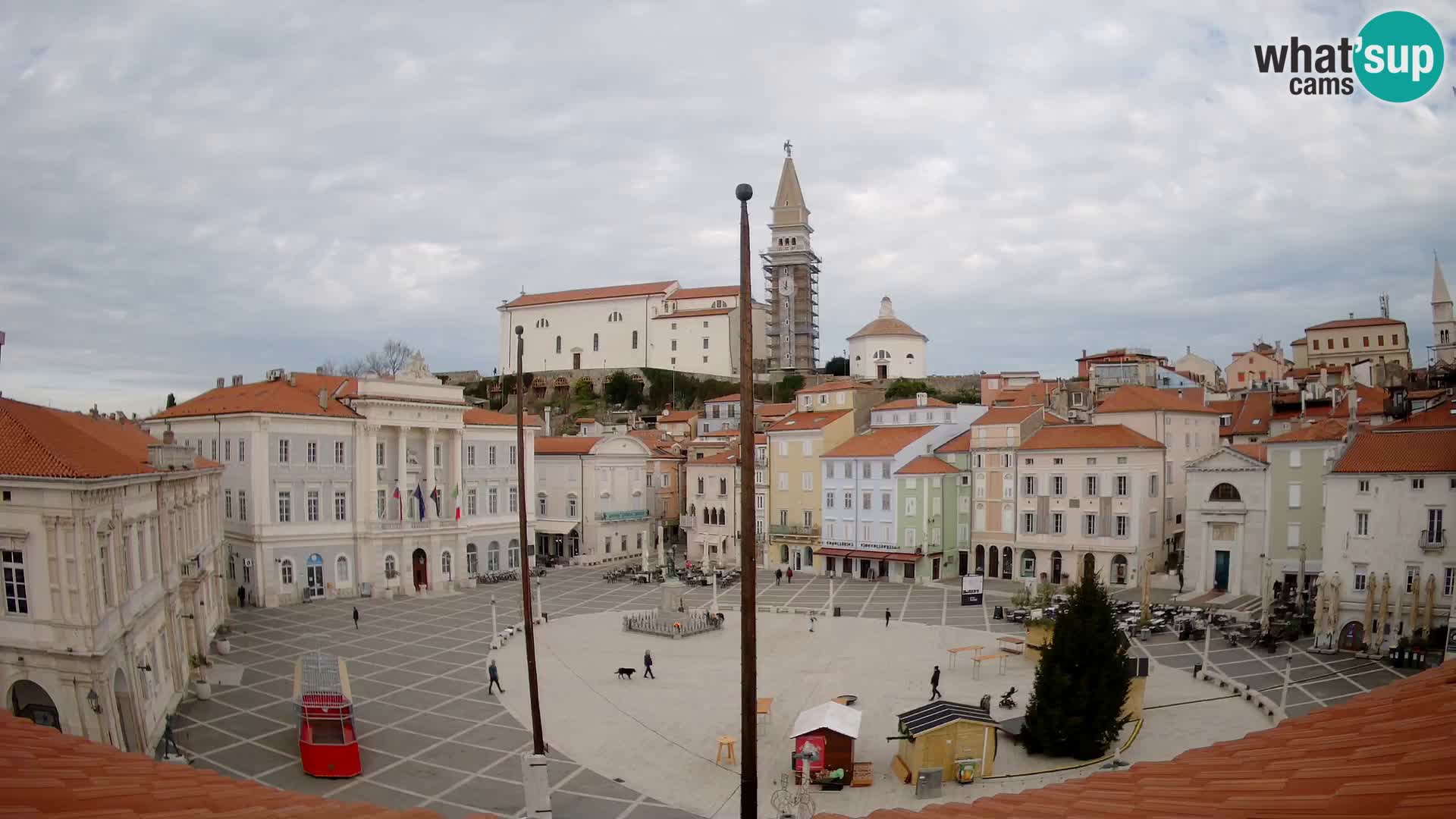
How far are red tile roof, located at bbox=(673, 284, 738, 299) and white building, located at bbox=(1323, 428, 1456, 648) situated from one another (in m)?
76.7

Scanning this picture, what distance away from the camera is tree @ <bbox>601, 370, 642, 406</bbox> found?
345 feet

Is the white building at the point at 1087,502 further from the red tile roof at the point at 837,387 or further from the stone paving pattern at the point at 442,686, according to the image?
the red tile roof at the point at 837,387

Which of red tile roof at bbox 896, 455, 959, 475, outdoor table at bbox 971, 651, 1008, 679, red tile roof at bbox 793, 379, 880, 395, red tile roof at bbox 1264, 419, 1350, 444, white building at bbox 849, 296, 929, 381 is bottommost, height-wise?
outdoor table at bbox 971, 651, 1008, 679

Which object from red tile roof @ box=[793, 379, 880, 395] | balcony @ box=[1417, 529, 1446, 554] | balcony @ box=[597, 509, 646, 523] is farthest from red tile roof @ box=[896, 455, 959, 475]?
balcony @ box=[1417, 529, 1446, 554]

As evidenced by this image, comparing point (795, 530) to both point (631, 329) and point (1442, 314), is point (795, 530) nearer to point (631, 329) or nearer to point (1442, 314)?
point (631, 329)

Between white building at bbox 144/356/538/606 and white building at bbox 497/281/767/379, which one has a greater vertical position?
white building at bbox 497/281/767/379

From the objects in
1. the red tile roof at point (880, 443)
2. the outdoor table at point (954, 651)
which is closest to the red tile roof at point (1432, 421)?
the outdoor table at point (954, 651)

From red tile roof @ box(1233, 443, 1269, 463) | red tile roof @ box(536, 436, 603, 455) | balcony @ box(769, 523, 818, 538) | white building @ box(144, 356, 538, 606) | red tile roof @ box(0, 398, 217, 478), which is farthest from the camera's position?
red tile roof @ box(536, 436, 603, 455)

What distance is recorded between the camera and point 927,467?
56094 mm

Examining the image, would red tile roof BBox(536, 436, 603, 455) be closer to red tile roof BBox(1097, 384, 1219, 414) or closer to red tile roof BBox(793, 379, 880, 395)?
red tile roof BBox(793, 379, 880, 395)

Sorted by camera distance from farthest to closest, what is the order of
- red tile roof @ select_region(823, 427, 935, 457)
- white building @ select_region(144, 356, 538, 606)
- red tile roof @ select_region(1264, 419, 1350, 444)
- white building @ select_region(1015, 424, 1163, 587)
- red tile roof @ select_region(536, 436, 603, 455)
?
red tile roof @ select_region(536, 436, 603, 455) < red tile roof @ select_region(823, 427, 935, 457) < white building @ select_region(1015, 424, 1163, 587) < white building @ select_region(144, 356, 538, 606) < red tile roof @ select_region(1264, 419, 1350, 444)

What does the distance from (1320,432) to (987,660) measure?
22.6 m

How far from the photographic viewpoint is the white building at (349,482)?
152 ft

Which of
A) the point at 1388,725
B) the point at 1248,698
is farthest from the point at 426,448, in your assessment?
the point at 1388,725
